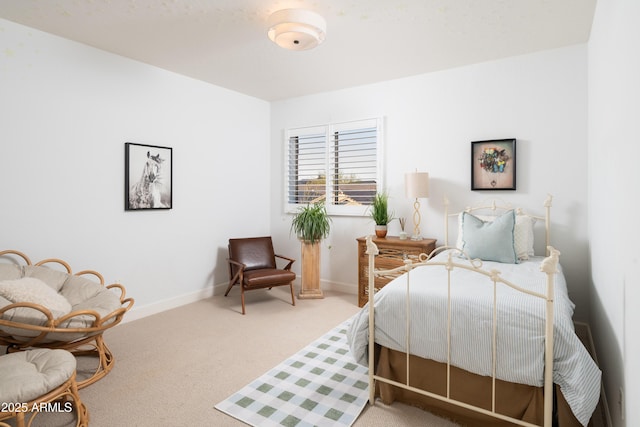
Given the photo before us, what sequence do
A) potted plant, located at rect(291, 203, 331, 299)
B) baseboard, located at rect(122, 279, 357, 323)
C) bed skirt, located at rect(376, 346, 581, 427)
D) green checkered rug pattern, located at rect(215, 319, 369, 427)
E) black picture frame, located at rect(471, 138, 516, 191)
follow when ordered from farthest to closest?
potted plant, located at rect(291, 203, 331, 299) → baseboard, located at rect(122, 279, 357, 323) → black picture frame, located at rect(471, 138, 516, 191) → green checkered rug pattern, located at rect(215, 319, 369, 427) → bed skirt, located at rect(376, 346, 581, 427)

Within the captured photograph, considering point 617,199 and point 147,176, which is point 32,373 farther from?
point 617,199

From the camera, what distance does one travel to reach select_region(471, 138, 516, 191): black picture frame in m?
3.73

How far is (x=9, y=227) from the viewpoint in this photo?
119 inches

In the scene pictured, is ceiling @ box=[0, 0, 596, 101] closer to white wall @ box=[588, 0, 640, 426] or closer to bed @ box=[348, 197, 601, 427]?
white wall @ box=[588, 0, 640, 426]

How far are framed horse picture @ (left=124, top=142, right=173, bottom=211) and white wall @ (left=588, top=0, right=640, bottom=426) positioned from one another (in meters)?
4.01

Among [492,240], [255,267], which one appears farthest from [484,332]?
[255,267]

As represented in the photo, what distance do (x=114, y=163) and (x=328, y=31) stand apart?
2.48 m

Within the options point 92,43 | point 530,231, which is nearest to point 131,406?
point 92,43

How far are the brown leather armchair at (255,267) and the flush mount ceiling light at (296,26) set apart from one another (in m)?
2.50

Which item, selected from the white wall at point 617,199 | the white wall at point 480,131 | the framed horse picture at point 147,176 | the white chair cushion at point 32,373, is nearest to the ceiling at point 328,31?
the white wall at point 480,131

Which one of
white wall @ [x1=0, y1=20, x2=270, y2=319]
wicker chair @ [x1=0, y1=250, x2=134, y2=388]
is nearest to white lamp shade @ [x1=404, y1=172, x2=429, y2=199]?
white wall @ [x1=0, y1=20, x2=270, y2=319]

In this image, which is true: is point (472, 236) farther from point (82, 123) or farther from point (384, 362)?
point (82, 123)

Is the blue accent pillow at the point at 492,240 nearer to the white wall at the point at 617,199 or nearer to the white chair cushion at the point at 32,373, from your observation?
the white wall at the point at 617,199

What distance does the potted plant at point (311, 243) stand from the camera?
183 inches
